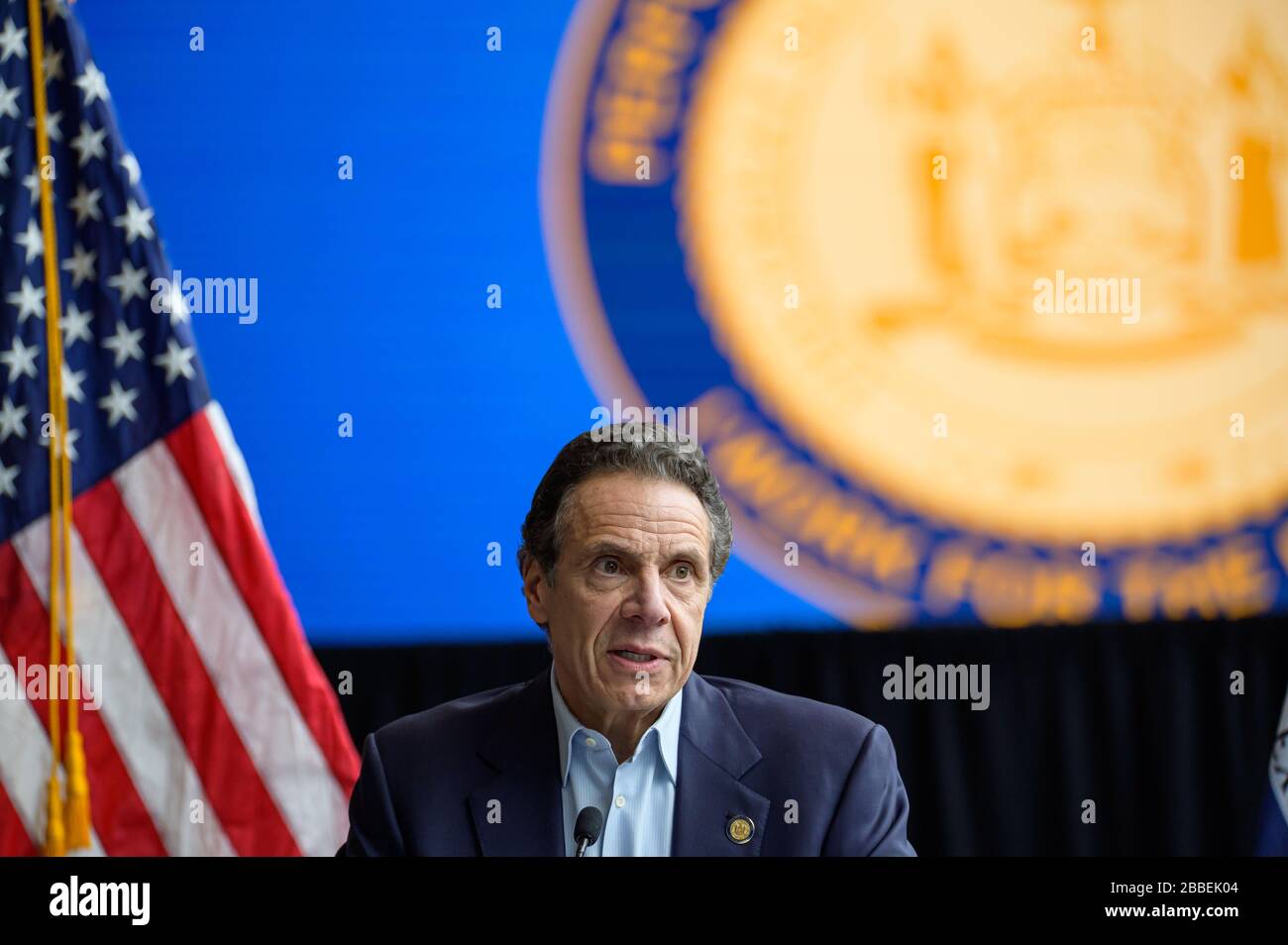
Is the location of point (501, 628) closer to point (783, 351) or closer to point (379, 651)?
point (379, 651)

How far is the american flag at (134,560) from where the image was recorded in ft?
10.7

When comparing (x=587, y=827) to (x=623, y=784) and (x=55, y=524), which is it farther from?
(x=55, y=524)

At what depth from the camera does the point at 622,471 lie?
2.02m

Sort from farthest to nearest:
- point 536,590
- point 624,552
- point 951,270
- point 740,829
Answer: point 951,270 < point 536,590 < point 624,552 < point 740,829

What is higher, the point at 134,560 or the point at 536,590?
the point at 134,560

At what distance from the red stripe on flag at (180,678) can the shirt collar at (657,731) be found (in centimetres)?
152

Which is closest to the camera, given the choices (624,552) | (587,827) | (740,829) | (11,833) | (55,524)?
(587,827)

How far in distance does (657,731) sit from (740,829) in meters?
0.18

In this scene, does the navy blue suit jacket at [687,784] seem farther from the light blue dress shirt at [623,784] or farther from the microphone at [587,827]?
the microphone at [587,827]

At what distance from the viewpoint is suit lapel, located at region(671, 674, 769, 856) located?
1863 millimetres

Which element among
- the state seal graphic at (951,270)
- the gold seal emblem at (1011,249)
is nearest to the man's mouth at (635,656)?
the state seal graphic at (951,270)

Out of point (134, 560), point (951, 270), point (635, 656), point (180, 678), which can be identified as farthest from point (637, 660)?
point (951, 270)

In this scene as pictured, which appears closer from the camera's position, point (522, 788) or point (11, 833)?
point (522, 788)

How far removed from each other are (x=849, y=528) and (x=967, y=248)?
0.79 metres
